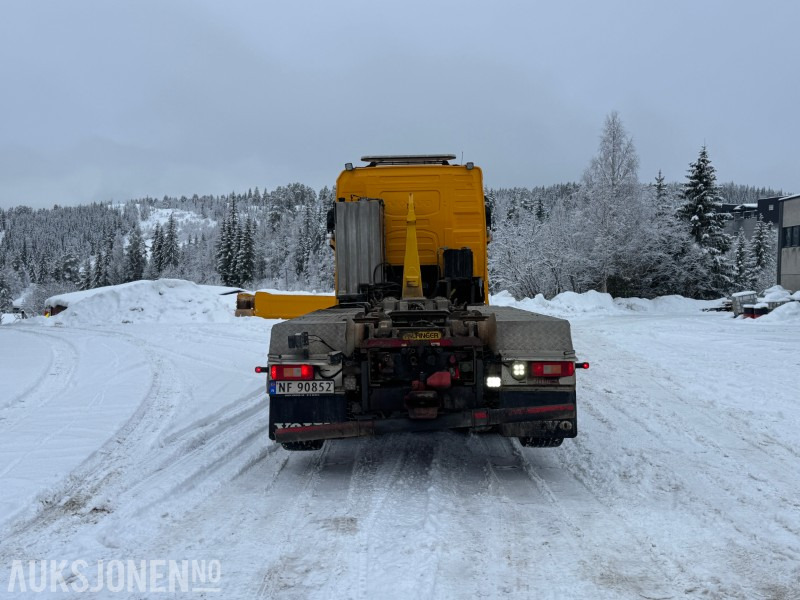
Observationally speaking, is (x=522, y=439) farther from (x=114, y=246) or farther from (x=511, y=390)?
(x=114, y=246)

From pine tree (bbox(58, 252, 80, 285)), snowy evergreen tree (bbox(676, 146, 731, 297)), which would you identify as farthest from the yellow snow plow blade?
pine tree (bbox(58, 252, 80, 285))

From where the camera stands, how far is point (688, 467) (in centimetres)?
524

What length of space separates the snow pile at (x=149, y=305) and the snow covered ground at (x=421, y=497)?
18.0 meters

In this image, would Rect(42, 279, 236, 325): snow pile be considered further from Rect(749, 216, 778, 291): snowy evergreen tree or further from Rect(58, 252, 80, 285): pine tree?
Rect(58, 252, 80, 285): pine tree

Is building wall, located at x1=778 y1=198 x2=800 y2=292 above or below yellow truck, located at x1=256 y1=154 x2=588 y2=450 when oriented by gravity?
above

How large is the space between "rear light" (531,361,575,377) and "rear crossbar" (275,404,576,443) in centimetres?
26

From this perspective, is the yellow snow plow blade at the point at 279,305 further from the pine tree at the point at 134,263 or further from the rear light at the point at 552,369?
the pine tree at the point at 134,263

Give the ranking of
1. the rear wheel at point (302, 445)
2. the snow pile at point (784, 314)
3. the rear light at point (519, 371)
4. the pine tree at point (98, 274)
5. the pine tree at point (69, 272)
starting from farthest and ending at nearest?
the pine tree at point (69, 272) < the pine tree at point (98, 274) < the snow pile at point (784, 314) < the rear wheel at point (302, 445) < the rear light at point (519, 371)

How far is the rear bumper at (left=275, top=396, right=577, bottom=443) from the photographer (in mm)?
4840

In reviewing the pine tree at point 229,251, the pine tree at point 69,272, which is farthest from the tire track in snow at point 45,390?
the pine tree at point 69,272

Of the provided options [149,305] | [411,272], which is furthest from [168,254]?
[411,272]

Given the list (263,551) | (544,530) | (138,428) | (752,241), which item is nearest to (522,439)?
(544,530)

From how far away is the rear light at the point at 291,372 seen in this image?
198 inches

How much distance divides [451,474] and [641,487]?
155cm
